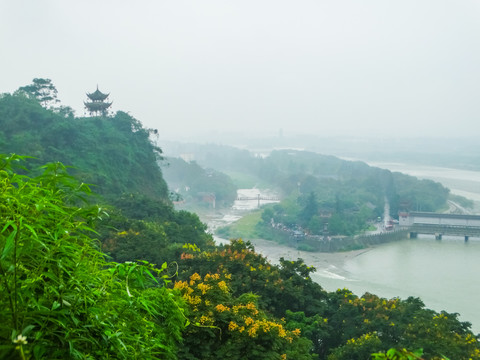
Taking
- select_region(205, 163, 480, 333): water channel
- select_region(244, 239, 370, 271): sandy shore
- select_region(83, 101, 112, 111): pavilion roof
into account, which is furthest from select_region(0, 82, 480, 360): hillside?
select_region(83, 101, 112, 111): pavilion roof

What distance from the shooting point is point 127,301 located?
65.6 inches

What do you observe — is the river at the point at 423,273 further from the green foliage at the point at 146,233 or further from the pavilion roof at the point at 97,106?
the pavilion roof at the point at 97,106

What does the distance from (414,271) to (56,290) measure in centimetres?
1491

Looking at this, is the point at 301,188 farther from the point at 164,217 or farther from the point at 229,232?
the point at 164,217

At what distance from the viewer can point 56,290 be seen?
1.41m

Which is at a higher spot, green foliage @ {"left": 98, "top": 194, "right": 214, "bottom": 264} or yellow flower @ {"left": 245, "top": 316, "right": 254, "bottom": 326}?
yellow flower @ {"left": 245, "top": 316, "right": 254, "bottom": 326}

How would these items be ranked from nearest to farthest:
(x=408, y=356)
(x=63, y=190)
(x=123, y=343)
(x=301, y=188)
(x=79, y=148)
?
(x=408, y=356) < (x=123, y=343) < (x=63, y=190) < (x=79, y=148) < (x=301, y=188)

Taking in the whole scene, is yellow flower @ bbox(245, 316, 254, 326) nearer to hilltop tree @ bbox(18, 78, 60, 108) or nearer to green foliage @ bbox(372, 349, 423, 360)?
green foliage @ bbox(372, 349, 423, 360)

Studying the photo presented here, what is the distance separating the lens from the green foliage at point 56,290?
4.32 ft

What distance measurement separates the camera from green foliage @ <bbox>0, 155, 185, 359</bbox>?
1.32 meters

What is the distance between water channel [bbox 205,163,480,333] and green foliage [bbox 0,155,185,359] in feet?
33.4

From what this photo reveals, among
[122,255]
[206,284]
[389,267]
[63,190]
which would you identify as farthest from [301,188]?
[63,190]

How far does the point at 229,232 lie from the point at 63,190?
63.4ft

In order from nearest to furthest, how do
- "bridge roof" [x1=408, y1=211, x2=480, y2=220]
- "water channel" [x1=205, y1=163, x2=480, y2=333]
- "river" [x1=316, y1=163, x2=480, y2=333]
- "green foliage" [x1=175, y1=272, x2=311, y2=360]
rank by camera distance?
"green foliage" [x1=175, y1=272, x2=311, y2=360], "river" [x1=316, y1=163, x2=480, y2=333], "water channel" [x1=205, y1=163, x2=480, y2=333], "bridge roof" [x1=408, y1=211, x2=480, y2=220]
